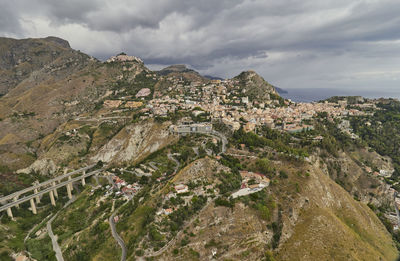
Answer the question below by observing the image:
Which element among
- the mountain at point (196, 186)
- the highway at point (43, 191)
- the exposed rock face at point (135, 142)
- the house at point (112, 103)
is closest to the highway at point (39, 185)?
the highway at point (43, 191)

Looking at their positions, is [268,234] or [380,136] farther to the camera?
[380,136]

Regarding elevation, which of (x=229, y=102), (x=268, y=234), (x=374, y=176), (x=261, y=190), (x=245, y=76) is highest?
(x=245, y=76)

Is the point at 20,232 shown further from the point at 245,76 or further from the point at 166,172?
Result: the point at 245,76

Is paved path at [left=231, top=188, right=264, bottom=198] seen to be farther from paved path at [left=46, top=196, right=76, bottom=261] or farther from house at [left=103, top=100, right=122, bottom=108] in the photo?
house at [left=103, top=100, right=122, bottom=108]

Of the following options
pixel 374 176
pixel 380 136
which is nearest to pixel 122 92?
pixel 374 176

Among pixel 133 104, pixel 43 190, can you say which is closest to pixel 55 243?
pixel 43 190
